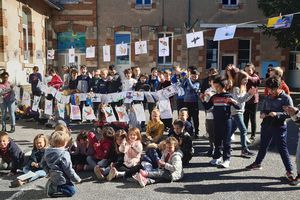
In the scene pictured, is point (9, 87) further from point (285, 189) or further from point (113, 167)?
point (285, 189)

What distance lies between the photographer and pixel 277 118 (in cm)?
544

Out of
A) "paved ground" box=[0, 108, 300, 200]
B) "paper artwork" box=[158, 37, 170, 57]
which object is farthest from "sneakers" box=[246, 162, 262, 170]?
"paper artwork" box=[158, 37, 170, 57]

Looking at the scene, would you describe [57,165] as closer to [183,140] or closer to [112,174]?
[112,174]


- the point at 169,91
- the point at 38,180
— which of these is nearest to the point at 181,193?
the point at 38,180

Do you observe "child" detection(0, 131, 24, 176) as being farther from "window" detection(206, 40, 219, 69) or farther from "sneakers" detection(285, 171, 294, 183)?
"window" detection(206, 40, 219, 69)

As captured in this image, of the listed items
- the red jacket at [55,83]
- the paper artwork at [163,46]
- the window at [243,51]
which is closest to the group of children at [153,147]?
the red jacket at [55,83]

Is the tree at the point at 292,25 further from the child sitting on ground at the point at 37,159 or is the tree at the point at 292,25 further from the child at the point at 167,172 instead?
the child sitting on ground at the point at 37,159

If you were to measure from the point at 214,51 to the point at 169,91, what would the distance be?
13102 mm

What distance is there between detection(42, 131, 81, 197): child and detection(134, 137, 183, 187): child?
3.66ft

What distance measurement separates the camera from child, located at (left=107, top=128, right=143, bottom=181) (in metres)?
5.71

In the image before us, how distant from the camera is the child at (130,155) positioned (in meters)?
5.71

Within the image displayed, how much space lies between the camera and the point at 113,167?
222 inches

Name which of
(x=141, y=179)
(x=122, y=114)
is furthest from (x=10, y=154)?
(x=122, y=114)

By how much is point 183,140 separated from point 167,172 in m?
0.94
